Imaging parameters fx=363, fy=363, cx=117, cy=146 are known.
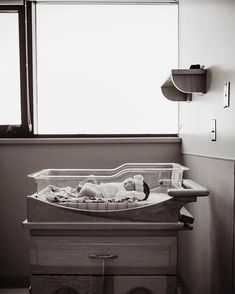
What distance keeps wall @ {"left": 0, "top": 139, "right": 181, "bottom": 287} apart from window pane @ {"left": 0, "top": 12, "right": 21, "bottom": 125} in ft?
0.82

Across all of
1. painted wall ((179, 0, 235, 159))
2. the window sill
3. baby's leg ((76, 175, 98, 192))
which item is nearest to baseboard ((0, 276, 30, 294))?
the window sill

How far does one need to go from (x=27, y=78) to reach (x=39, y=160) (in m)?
0.58

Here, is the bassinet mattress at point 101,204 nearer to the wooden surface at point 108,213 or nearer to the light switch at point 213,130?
the wooden surface at point 108,213

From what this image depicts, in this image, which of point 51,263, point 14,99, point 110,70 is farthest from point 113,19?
point 51,263

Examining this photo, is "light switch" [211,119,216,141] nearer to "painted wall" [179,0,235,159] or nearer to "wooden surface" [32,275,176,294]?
"painted wall" [179,0,235,159]

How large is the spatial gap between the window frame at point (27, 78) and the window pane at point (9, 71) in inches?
1.9

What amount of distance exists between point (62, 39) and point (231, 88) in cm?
149

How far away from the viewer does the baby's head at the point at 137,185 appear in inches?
63.8

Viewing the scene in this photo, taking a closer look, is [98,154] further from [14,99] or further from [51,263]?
[51,263]

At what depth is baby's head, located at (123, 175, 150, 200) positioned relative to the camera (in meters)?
1.62

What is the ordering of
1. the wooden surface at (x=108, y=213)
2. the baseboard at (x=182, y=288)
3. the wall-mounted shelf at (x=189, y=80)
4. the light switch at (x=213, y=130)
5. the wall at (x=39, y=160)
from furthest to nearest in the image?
the wall at (x=39, y=160) → the baseboard at (x=182, y=288) → the wall-mounted shelf at (x=189, y=80) → the light switch at (x=213, y=130) → the wooden surface at (x=108, y=213)

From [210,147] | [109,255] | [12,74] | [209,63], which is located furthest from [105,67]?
[109,255]

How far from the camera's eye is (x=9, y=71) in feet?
8.43

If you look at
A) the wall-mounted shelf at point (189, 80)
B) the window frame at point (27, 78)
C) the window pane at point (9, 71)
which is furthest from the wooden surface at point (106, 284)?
the window pane at point (9, 71)
